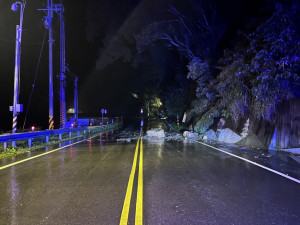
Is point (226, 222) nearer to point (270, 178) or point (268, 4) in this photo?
point (270, 178)

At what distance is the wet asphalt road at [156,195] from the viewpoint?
Answer: 4.10m

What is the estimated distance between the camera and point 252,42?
12742mm

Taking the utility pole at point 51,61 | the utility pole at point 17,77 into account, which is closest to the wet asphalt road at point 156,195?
the utility pole at point 17,77

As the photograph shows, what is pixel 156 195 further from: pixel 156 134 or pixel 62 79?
pixel 62 79

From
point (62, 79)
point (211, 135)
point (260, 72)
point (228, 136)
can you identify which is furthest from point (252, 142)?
point (62, 79)

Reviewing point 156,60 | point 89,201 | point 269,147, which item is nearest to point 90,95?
point 156,60

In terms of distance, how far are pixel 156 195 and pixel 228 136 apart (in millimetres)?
11771

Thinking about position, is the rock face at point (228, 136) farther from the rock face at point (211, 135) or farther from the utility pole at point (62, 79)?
the utility pole at point (62, 79)

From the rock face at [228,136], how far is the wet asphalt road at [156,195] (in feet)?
23.3

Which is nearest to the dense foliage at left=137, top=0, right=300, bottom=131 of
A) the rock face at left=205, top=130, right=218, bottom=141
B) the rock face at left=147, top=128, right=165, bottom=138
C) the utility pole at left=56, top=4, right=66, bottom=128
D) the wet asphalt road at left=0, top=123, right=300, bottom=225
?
the rock face at left=205, top=130, right=218, bottom=141

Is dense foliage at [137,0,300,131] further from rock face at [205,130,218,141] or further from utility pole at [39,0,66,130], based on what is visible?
utility pole at [39,0,66,130]

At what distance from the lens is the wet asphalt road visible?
13.4 feet

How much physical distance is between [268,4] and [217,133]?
8.92m

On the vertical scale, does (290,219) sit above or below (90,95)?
below
